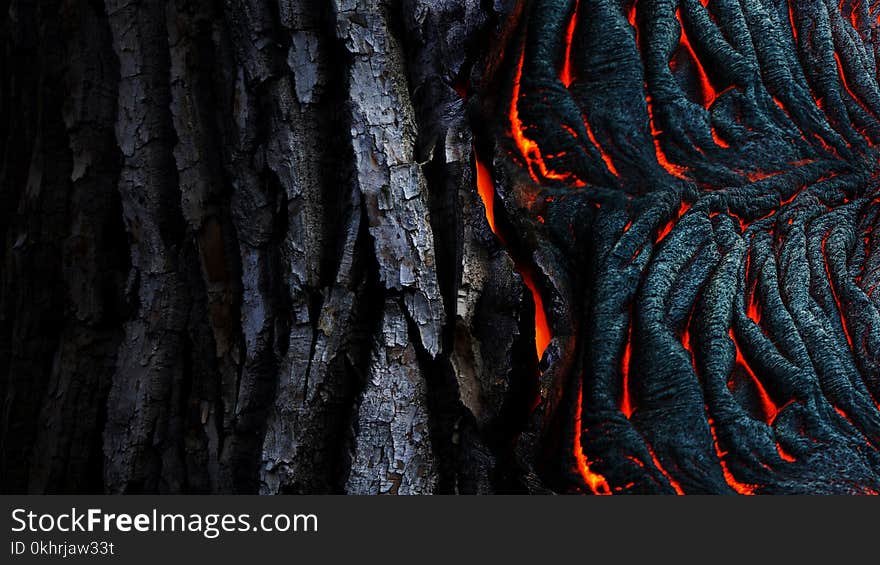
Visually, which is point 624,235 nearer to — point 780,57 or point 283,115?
point 780,57

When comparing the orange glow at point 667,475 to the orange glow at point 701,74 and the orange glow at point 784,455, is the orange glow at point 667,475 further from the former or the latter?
the orange glow at point 701,74

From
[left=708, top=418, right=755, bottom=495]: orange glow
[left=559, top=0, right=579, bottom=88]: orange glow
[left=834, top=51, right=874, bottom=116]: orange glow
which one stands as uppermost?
[left=559, top=0, right=579, bottom=88]: orange glow

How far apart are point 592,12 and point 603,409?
2.20 ft

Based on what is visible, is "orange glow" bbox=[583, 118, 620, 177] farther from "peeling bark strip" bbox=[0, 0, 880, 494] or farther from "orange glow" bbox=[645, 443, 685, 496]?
"orange glow" bbox=[645, 443, 685, 496]

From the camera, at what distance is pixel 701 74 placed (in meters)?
1.33

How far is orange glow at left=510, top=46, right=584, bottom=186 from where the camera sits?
125 cm

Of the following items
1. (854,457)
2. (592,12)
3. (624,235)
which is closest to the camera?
(854,457)

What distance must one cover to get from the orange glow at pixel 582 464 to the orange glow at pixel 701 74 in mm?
557

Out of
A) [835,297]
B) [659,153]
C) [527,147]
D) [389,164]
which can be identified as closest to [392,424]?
[389,164]

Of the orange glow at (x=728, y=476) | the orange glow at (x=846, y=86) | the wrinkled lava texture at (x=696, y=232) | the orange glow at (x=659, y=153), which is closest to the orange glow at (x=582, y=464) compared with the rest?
the wrinkled lava texture at (x=696, y=232)

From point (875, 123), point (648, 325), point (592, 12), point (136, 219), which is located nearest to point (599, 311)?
point (648, 325)

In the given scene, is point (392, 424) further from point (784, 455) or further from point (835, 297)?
point (835, 297)

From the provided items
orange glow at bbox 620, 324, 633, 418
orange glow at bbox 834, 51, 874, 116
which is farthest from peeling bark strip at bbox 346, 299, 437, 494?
orange glow at bbox 834, 51, 874, 116

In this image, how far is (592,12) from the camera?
1.31 m
